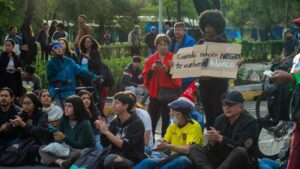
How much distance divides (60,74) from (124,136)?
290cm

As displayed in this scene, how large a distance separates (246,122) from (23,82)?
646 cm

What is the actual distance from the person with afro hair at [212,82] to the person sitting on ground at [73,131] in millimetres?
1548

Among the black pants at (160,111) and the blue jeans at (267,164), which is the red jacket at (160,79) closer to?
the black pants at (160,111)

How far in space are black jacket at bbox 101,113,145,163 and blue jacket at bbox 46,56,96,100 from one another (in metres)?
2.67

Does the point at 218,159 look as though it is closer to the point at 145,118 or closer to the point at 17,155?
the point at 145,118

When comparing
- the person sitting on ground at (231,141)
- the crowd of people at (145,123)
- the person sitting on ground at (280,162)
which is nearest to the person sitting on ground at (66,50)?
the crowd of people at (145,123)

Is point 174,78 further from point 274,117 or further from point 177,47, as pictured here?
point 274,117

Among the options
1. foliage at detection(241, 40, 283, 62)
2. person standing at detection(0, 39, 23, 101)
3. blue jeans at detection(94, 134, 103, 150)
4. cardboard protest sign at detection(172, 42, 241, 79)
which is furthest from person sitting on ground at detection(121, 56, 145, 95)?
foliage at detection(241, 40, 283, 62)

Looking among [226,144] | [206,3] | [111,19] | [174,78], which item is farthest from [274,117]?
[111,19]

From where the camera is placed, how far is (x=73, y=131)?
876 cm

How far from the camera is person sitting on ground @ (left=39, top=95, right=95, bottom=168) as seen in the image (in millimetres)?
8648

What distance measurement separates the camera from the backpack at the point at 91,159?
7980 mm

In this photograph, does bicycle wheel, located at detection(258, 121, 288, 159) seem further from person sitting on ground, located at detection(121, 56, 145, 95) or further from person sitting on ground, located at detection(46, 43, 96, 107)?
person sitting on ground, located at detection(121, 56, 145, 95)

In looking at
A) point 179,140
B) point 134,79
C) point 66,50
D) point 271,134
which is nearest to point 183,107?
point 179,140
